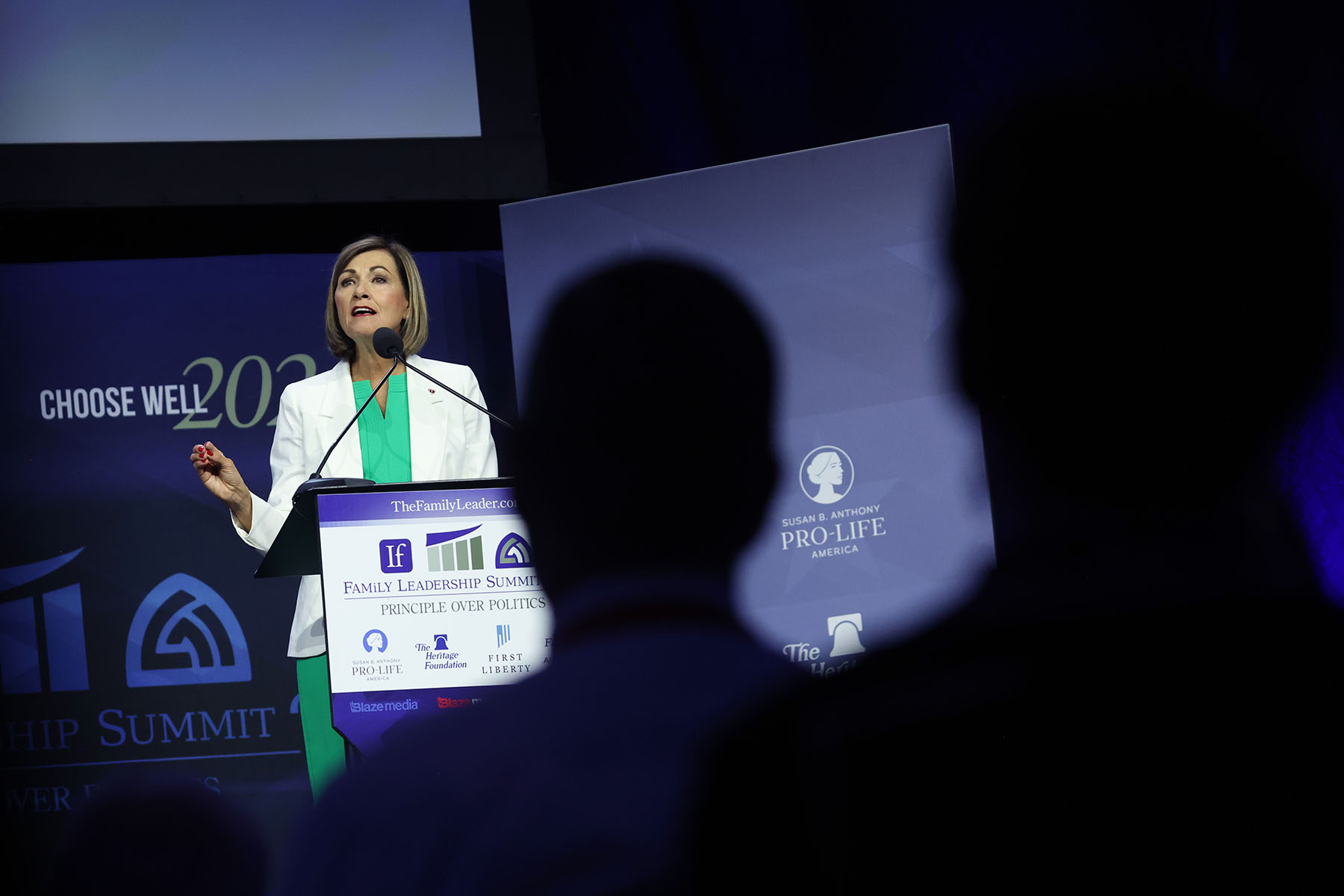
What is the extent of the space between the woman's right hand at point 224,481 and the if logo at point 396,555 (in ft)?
1.85

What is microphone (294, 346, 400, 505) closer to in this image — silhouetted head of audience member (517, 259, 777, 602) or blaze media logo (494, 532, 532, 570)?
blaze media logo (494, 532, 532, 570)

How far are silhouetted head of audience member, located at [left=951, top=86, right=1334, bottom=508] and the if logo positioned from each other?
1.22 m

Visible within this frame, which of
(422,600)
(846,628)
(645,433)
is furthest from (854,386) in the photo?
(645,433)

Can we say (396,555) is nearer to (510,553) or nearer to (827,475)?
(510,553)

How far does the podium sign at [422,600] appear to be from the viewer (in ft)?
5.26

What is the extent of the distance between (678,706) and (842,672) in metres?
0.06

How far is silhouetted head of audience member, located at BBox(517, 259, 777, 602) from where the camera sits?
68cm

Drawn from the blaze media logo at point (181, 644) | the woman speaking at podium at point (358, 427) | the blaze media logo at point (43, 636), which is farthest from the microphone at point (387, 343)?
the blaze media logo at point (43, 636)

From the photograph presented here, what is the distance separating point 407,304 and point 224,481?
68 centimetres

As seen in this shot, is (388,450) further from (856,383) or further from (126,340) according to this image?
(856,383)

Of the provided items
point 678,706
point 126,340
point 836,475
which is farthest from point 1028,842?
point 126,340

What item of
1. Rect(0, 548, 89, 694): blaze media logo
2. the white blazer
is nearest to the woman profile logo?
the white blazer

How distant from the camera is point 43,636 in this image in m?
2.70

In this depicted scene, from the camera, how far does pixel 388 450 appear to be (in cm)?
247
